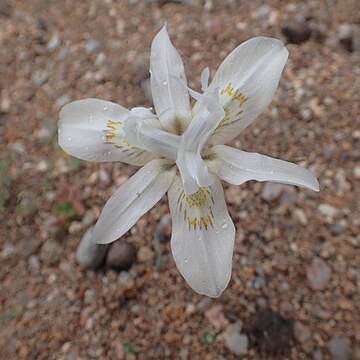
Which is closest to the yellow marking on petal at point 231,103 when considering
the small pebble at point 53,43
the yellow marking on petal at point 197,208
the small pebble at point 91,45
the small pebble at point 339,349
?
the yellow marking on petal at point 197,208

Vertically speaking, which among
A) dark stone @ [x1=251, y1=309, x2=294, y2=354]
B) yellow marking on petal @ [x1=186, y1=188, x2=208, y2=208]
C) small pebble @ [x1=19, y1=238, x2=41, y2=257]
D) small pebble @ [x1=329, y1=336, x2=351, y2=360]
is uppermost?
yellow marking on petal @ [x1=186, y1=188, x2=208, y2=208]

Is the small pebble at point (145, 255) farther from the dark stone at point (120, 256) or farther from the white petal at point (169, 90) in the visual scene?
the white petal at point (169, 90)

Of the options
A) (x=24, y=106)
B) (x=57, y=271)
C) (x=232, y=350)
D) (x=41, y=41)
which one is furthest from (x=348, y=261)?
(x=41, y=41)

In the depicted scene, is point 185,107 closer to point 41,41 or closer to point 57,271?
point 57,271

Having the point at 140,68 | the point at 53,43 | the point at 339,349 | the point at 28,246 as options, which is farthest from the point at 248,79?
the point at 53,43

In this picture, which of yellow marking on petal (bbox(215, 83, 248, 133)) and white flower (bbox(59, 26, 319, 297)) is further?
yellow marking on petal (bbox(215, 83, 248, 133))

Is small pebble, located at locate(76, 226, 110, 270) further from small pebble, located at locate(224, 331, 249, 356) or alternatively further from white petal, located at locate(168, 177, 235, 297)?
white petal, located at locate(168, 177, 235, 297)

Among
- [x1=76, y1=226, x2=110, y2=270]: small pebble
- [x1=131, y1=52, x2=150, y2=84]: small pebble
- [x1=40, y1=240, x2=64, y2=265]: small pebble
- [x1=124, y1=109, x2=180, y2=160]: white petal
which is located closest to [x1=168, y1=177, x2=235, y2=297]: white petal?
[x1=124, y1=109, x2=180, y2=160]: white petal

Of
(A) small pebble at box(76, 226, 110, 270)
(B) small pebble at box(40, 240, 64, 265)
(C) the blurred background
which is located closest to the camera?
(C) the blurred background
